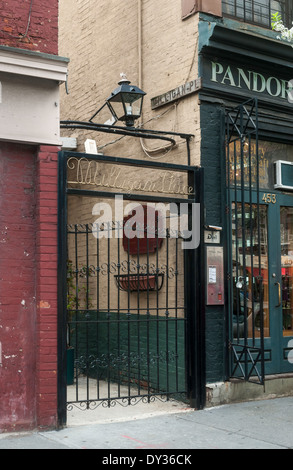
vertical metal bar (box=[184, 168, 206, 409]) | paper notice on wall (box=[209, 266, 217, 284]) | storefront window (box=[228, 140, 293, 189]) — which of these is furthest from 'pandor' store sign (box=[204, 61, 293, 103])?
paper notice on wall (box=[209, 266, 217, 284])

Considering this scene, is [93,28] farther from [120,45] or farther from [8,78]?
[8,78]

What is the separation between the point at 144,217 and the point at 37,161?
94.4 inches

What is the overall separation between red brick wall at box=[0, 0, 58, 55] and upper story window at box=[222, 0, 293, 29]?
9.10 feet

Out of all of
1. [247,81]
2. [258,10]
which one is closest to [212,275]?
[247,81]

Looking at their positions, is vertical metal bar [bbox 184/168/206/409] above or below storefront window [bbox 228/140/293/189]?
below

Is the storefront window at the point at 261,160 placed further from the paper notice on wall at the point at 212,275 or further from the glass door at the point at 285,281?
the paper notice on wall at the point at 212,275

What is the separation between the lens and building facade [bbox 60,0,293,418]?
7.29 metres

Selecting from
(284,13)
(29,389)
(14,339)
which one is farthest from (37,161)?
(284,13)

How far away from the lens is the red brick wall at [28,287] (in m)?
5.91

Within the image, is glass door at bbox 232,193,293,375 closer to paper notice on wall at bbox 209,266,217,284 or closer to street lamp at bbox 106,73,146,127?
paper notice on wall at bbox 209,266,217,284

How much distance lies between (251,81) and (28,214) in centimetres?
374

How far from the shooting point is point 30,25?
6.16 meters

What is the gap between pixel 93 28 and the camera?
1003 cm

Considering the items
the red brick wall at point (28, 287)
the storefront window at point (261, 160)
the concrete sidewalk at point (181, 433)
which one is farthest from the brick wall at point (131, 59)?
the concrete sidewalk at point (181, 433)
